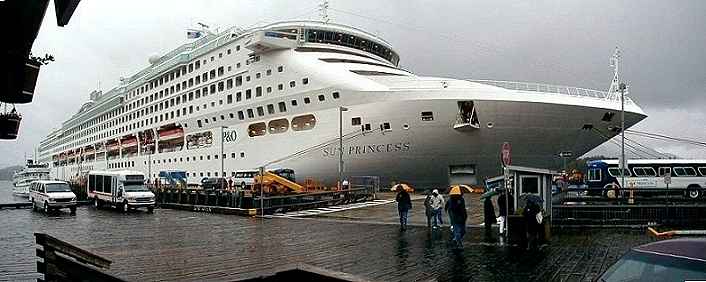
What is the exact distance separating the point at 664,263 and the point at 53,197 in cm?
2825

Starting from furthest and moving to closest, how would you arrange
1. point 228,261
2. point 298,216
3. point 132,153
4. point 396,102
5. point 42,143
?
point 42,143 → point 132,153 → point 396,102 → point 298,216 → point 228,261

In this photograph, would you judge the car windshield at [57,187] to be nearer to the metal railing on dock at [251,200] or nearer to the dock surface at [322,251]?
the metal railing on dock at [251,200]

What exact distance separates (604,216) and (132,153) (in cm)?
5446

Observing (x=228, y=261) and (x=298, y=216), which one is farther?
(x=298, y=216)

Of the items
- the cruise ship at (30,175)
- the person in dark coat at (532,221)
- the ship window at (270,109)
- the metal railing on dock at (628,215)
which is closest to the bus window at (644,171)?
the metal railing on dock at (628,215)

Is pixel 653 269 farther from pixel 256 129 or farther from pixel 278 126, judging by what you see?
pixel 256 129

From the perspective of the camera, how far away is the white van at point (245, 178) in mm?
35475

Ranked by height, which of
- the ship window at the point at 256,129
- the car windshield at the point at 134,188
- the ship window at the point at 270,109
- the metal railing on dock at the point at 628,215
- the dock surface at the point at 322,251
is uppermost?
the ship window at the point at 270,109

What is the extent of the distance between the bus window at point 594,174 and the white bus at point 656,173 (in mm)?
193

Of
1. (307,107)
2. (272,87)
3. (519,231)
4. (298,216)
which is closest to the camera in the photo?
(519,231)

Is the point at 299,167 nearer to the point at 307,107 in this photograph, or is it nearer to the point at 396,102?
the point at 307,107

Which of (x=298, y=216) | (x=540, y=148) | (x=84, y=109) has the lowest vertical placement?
(x=298, y=216)

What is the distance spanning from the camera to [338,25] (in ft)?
141

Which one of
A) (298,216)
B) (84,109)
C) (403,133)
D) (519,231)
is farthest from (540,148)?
(84,109)
